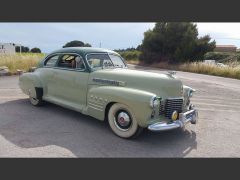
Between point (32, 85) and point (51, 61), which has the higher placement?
point (51, 61)

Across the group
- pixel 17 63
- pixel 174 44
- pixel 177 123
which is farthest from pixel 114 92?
pixel 174 44

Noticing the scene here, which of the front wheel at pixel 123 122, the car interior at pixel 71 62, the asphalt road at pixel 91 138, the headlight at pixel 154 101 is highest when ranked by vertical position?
the car interior at pixel 71 62

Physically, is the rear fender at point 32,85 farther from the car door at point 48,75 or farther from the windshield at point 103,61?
the windshield at point 103,61

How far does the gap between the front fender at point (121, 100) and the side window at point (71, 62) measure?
0.78m

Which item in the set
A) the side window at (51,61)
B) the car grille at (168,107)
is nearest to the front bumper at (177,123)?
the car grille at (168,107)

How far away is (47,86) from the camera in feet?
21.1

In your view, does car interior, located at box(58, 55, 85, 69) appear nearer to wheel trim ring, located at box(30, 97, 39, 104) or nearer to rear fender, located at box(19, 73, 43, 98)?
rear fender, located at box(19, 73, 43, 98)

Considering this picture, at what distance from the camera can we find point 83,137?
4.64 meters

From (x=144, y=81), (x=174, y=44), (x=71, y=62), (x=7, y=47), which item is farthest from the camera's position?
(x=174, y=44)

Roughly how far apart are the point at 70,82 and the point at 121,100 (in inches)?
69.9

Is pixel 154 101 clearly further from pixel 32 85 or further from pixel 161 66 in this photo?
pixel 161 66

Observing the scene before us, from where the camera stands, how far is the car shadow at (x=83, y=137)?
4.12 meters

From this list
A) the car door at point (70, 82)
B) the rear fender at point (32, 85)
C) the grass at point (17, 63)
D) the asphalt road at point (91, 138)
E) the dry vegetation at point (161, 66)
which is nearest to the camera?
the asphalt road at point (91, 138)

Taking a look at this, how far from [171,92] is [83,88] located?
1988 mm
